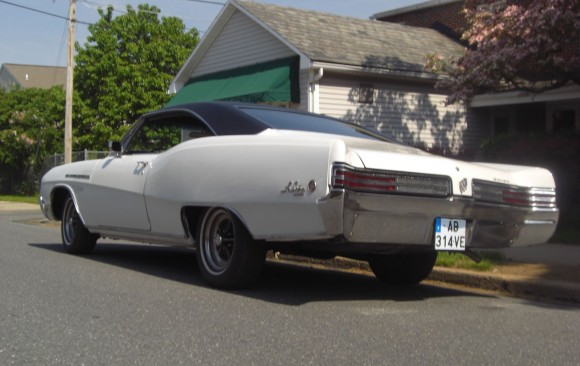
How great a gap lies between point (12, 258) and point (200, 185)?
320cm

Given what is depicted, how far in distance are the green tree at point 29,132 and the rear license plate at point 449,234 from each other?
27121 mm

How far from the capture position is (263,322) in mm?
5125

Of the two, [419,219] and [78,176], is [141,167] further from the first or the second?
[419,219]

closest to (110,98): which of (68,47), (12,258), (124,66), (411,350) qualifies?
(124,66)

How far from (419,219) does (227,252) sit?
66.7 inches

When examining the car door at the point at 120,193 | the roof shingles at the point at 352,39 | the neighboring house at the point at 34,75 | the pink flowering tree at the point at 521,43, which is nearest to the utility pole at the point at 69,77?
the roof shingles at the point at 352,39

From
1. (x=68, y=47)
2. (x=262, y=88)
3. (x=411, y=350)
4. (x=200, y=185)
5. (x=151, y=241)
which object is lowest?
(x=411, y=350)

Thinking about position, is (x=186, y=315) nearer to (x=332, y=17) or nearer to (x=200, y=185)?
(x=200, y=185)

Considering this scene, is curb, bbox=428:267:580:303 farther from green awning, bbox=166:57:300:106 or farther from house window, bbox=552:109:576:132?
house window, bbox=552:109:576:132

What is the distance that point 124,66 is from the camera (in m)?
29.4

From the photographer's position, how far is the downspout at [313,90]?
1599 centimetres

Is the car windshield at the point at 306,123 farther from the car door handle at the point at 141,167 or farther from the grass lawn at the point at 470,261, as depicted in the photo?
the grass lawn at the point at 470,261

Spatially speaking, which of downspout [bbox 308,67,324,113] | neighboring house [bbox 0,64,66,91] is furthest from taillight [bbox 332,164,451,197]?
neighboring house [bbox 0,64,66,91]

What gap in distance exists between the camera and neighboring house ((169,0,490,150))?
16.4 metres
